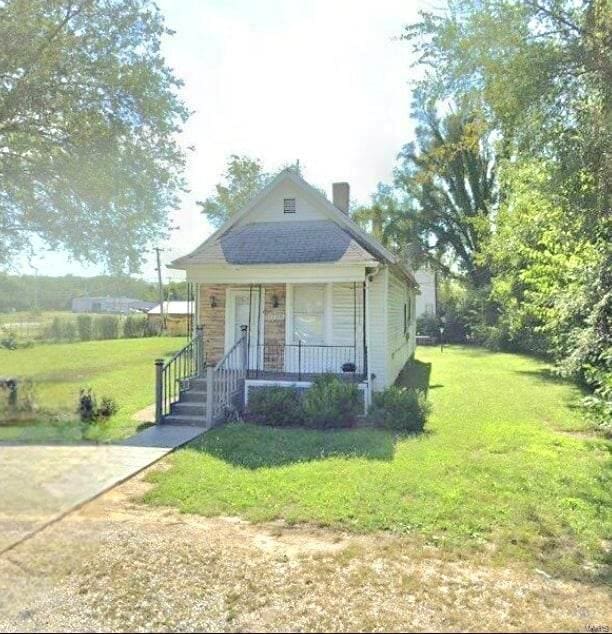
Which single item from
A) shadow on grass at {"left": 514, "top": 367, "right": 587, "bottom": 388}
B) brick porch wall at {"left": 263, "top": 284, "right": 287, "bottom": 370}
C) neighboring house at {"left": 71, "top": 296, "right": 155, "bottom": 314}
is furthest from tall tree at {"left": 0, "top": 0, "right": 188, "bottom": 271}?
shadow on grass at {"left": 514, "top": 367, "right": 587, "bottom": 388}

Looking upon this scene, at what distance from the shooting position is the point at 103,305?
15.1 ft

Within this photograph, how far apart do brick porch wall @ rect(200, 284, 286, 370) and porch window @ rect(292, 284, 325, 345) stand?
11.7 inches

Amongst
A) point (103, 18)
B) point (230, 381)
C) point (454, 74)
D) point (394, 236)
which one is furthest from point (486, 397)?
point (394, 236)

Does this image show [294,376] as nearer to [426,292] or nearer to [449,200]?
[449,200]

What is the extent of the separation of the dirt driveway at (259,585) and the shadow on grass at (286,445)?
2433mm

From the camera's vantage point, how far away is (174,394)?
10.8 meters

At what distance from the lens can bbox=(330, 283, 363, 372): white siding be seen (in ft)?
38.1

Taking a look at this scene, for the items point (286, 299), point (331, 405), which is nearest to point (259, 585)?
point (331, 405)

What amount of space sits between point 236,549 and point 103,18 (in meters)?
6.23

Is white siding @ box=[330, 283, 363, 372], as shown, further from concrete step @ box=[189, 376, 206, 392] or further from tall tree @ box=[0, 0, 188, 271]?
tall tree @ box=[0, 0, 188, 271]

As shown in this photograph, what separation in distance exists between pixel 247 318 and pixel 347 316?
237 centimetres

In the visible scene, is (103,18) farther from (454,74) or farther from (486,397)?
(486,397)

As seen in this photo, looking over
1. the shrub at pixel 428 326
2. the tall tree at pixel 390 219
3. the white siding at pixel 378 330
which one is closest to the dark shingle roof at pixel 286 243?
the white siding at pixel 378 330

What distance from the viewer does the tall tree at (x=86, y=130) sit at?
536 cm
